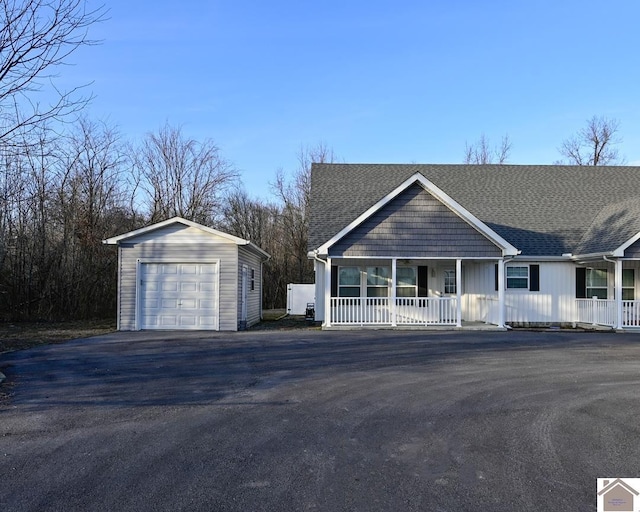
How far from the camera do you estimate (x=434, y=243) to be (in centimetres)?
1634

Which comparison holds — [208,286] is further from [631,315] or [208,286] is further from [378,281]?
[631,315]

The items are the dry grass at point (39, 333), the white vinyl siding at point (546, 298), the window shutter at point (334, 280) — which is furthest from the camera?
the window shutter at point (334, 280)

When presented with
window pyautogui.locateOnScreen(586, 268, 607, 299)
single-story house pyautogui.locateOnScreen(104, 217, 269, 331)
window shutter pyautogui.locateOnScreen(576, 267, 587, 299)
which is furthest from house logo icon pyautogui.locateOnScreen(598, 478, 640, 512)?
window pyautogui.locateOnScreen(586, 268, 607, 299)

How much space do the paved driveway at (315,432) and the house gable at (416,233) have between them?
6201 mm

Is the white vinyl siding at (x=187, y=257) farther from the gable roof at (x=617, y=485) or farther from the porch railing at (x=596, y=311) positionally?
the gable roof at (x=617, y=485)

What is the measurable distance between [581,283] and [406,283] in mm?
5955

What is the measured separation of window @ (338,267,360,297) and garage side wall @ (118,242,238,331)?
3.99 metres

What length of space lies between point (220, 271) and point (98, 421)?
10.3 metres

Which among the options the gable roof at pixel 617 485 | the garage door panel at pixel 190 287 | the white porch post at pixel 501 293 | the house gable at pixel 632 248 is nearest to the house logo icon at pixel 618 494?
the gable roof at pixel 617 485

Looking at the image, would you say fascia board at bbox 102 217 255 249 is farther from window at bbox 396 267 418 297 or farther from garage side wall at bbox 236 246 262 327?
window at bbox 396 267 418 297

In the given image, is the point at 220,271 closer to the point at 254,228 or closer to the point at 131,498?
the point at 131,498

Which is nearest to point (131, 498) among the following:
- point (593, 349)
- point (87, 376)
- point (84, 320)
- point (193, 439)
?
point (193, 439)

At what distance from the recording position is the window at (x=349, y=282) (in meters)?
18.3

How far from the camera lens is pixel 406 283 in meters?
18.5
